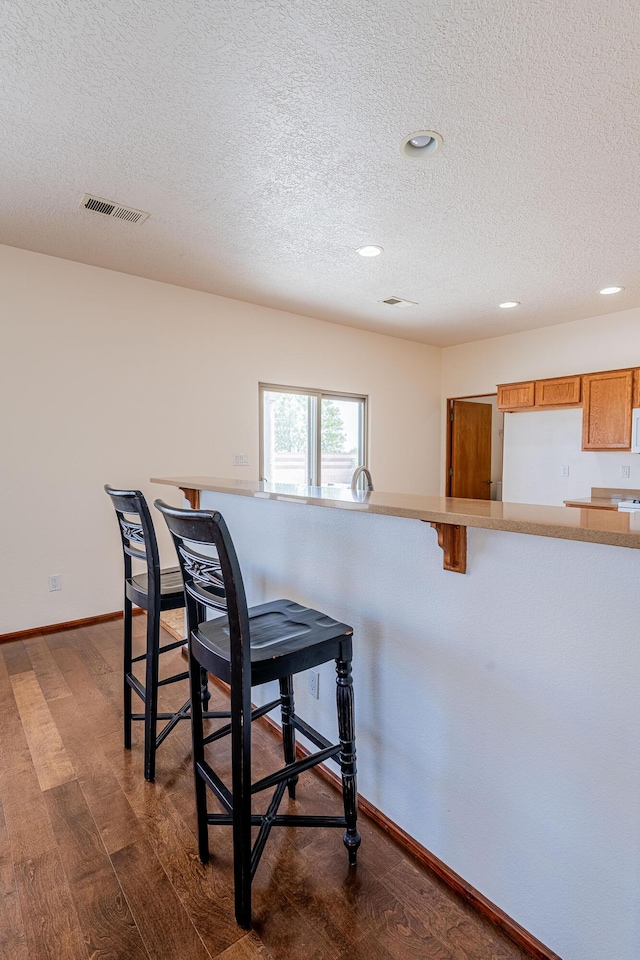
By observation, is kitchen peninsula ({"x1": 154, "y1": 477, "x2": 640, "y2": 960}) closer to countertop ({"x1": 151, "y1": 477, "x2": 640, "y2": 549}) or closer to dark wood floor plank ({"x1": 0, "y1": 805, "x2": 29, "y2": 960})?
countertop ({"x1": 151, "y1": 477, "x2": 640, "y2": 549})

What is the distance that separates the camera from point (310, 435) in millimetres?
5051

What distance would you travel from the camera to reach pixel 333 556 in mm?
1768

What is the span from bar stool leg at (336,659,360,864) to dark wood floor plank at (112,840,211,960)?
0.48m

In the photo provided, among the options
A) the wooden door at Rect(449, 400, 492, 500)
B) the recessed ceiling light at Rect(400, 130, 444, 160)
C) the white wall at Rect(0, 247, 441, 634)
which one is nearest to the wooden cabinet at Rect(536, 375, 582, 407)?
the wooden door at Rect(449, 400, 492, 500)

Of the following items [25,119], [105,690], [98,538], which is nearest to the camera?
[25,119]

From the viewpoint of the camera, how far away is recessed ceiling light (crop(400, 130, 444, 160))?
6.66ft

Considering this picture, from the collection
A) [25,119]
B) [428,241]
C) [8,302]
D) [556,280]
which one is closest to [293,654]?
[25,119]

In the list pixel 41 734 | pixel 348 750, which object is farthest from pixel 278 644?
pixel 41 734

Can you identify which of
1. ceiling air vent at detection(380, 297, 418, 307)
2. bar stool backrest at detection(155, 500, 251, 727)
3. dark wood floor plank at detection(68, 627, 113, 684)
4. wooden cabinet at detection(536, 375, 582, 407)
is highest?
ceiling air vent at detection(380, 297, 418, 307)

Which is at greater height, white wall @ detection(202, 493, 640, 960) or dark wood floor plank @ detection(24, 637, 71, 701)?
white wall @ detection(202, 493, 640, 960)

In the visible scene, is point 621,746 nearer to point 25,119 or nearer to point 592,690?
point 592,690

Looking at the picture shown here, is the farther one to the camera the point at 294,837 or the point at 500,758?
the point at 294,837

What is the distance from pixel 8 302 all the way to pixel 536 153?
3.36 meters

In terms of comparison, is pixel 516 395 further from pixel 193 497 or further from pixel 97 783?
pixel 97 783
